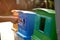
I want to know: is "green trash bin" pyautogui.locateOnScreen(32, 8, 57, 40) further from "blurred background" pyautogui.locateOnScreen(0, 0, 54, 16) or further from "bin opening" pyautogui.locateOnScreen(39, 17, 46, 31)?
"blurred background" pyautogui.locateOnScreen(0, 0, 54, 16)

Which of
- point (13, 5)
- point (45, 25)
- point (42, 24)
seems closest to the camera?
point (45, 25)

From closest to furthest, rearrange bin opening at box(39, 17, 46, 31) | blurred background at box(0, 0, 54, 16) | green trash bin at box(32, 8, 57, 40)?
green trash bin at box(32, 8, 57, 40)
bin opening at box(39, 17, 46, 31)
blurred background at box(0, 0, 54, 16)

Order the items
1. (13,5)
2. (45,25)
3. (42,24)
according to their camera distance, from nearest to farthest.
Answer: (45,25) → (42,24) → (13,5)

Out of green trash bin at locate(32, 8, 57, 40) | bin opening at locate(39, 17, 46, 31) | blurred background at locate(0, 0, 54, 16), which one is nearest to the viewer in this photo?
green trash bin at locate(32, 8, 57, 40)

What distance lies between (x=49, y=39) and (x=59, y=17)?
320 mm

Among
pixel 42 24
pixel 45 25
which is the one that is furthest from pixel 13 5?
pixel 45 25

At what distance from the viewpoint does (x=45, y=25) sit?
136 centimetres

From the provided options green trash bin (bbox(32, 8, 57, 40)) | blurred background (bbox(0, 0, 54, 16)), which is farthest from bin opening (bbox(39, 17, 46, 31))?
blurred background (bbox(0, 0, 54, 16))

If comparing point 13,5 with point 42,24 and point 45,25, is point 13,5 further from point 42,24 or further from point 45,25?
point 45,25

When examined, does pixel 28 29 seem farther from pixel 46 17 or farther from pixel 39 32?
pixel 46 17

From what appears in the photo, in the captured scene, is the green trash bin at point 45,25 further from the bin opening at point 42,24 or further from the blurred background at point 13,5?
the blurred background at point 13,5

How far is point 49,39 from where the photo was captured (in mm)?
1287

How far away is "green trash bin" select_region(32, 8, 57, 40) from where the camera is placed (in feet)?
4.16

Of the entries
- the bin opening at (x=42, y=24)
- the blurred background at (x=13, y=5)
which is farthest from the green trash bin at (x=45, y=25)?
the blurred background at (x=13, y=5)
